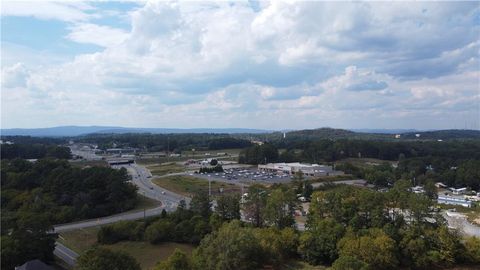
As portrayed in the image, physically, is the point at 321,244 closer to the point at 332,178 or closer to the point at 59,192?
the point at 59,192

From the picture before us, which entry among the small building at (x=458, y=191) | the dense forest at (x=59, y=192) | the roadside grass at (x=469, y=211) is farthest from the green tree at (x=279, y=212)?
the small building at (x=458, y=191)

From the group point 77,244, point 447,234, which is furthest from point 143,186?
point 447,234

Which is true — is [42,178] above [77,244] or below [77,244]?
above

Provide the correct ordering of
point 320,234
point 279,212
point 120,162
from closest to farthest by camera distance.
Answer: point 320,234
point 279,212
point 120,162

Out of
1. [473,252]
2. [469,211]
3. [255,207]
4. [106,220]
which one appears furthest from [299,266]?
[469,211]

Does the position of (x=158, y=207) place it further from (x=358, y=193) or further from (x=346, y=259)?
(x=346, y=259)

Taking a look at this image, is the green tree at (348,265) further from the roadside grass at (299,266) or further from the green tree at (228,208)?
the green tree at (228,208)
